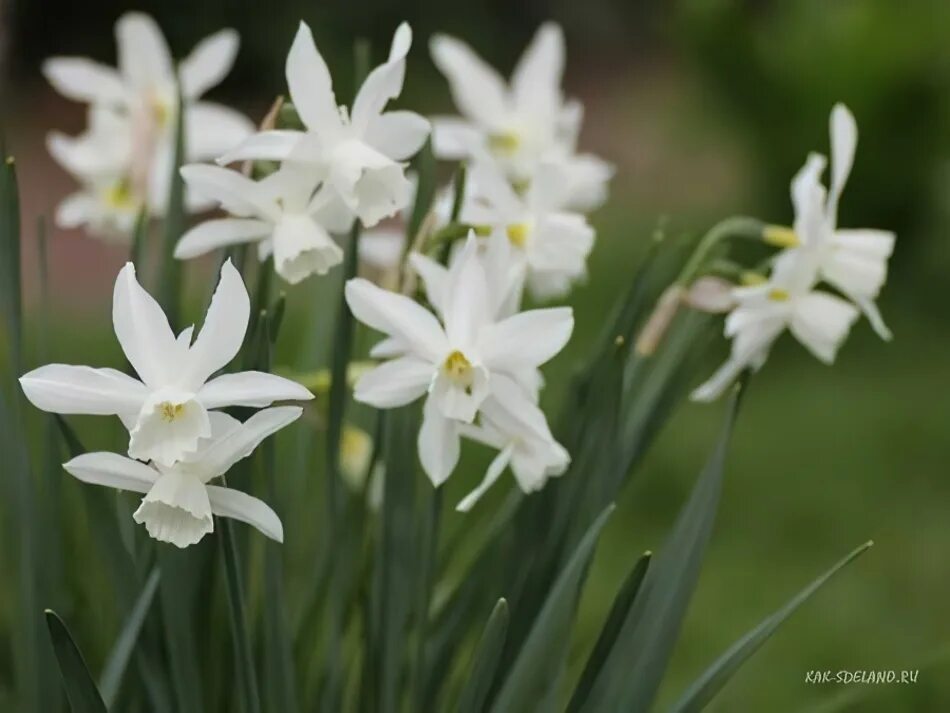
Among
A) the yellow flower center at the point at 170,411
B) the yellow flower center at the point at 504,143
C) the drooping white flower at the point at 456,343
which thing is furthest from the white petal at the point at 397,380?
the yellow flower center at the point at 504,143

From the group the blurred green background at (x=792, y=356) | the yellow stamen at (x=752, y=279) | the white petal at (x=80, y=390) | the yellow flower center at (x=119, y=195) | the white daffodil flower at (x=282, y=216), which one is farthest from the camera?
the blurred green background at (x=792, y=356)

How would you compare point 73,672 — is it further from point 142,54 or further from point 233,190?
point 142,54

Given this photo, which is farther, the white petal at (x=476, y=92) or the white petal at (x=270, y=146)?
the white petal at (x=476, y=92)

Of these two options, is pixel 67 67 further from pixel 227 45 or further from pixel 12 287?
pixel 12 287

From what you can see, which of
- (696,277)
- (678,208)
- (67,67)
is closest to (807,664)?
(696,277)

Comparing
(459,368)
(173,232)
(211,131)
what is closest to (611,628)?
(459,368)

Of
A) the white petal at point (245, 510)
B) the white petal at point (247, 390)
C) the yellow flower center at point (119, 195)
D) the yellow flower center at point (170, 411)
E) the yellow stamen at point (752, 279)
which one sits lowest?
the white petal at point (245, 510)

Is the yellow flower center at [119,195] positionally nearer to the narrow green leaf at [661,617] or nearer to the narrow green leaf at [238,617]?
the narrow green leaf at [238,617]
